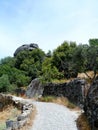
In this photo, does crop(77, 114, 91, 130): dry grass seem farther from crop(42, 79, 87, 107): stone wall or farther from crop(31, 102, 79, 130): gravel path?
crop(42, 79, 87, 107): stone wall

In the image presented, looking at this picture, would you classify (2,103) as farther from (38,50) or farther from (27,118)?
(38,50)

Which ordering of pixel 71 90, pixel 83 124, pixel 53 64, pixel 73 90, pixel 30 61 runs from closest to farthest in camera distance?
pixel 83 124, pixel 73 90, pixel 71 90, pixel 53 64, pixel 30 61

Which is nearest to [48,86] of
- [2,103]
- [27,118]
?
[2,103]

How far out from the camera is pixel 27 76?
285ft

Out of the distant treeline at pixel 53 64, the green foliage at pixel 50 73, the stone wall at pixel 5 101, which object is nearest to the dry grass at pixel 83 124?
the distant treeline at pixel 53 64

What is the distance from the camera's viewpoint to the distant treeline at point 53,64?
3509 centimetres

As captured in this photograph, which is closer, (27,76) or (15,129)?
(15,129)

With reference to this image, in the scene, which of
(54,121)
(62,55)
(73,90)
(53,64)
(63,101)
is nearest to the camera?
(54,121)

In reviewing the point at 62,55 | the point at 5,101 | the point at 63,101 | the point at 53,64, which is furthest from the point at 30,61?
the point at 63,101

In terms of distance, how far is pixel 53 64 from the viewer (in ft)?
216

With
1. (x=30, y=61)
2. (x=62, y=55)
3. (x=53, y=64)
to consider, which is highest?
(x=30, y=61)

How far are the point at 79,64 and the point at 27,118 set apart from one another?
1404cm

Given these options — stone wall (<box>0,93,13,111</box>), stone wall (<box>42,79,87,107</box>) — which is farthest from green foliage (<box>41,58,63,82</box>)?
stone wall (<box>42,79,87,107</box>)

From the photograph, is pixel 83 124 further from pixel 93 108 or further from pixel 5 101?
pixel 5 101
